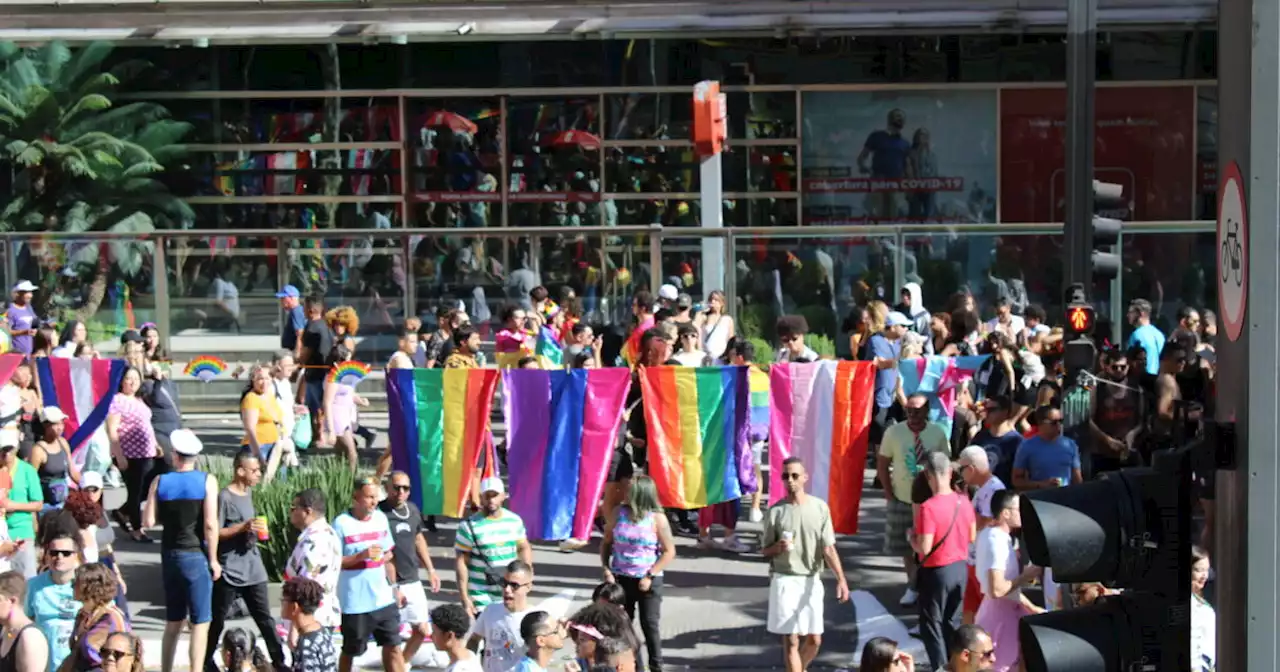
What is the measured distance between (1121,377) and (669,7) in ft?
45.6

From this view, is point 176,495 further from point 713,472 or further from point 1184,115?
point 1184,115

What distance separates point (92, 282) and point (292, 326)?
2.48m

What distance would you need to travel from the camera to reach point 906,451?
12430 mm

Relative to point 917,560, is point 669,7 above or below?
above

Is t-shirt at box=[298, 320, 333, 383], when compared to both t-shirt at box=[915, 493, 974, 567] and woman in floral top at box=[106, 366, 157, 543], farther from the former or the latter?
t-shirt at box=[915, 493, 974, 567]

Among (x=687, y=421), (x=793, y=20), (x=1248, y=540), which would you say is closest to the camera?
(x=1248, y=540)

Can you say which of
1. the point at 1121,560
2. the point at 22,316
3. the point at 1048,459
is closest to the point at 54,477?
the point at 22,316

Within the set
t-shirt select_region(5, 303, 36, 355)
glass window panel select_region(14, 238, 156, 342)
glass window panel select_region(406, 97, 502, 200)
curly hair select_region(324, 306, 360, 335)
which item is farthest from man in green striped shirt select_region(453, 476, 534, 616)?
glass window panel select_region(406, 97, 502, 200)

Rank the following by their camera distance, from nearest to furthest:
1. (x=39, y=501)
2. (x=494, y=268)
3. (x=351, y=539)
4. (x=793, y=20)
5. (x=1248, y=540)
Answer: (x=1248, y=540), (x=351, y=539), (x=39, y=501), (x=494, y=268), (x=793, y=20)

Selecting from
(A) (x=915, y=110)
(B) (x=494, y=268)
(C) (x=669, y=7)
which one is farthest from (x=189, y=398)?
(A) (x=915, y=110)

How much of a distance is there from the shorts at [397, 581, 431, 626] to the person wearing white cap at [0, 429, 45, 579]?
9.00 ft

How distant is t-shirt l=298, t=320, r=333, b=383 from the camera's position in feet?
56.1

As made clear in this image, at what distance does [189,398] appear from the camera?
1961cm

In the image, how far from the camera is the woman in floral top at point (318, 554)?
34.0ft
